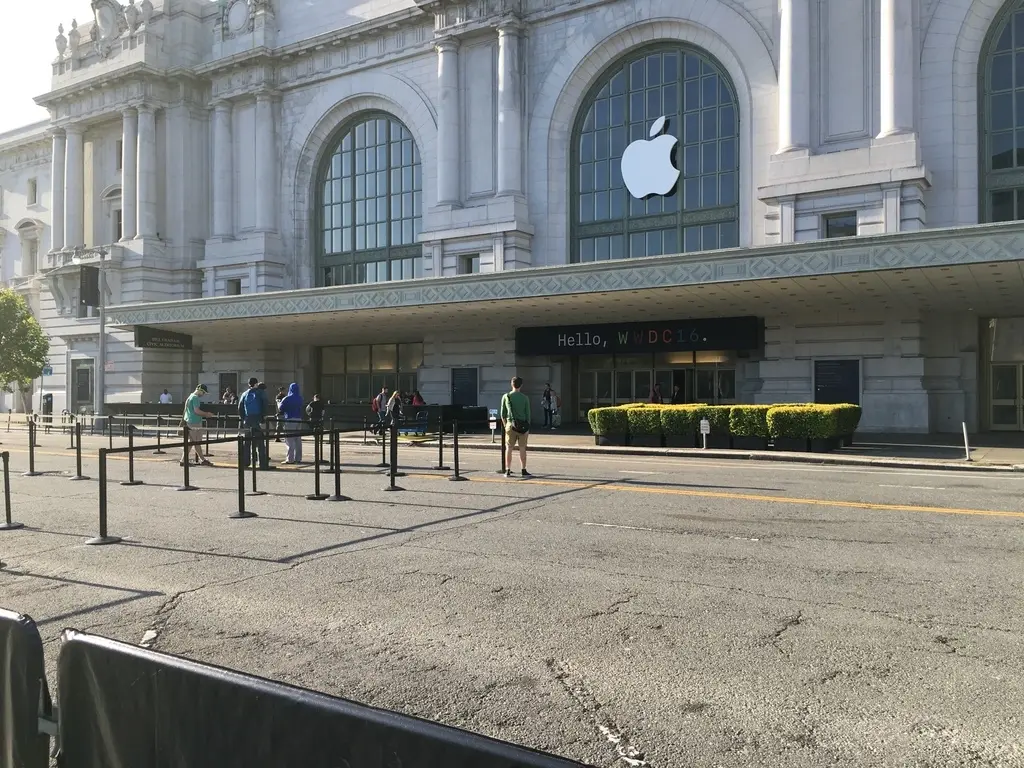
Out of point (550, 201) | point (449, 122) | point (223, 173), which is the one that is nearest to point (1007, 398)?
point (550, 201)

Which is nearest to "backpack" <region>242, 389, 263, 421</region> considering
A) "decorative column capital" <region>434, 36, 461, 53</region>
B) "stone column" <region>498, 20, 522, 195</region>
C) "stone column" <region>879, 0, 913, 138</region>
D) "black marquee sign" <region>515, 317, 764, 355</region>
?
"black marquee sign" <region>515, 317, 764, 355</region>

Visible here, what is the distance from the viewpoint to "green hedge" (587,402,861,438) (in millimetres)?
20625

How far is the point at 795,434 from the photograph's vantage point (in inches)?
821

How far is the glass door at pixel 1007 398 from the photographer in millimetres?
28125

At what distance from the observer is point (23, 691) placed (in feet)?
8.55

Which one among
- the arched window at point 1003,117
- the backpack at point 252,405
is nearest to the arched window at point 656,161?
the arched window at point 1003,117

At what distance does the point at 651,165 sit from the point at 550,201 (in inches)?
190

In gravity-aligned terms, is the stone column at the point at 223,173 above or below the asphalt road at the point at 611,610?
above

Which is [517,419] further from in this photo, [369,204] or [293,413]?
[369,204]

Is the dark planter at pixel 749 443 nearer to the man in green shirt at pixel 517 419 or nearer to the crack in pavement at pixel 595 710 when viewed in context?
the man in green shirt at pixel 517 419

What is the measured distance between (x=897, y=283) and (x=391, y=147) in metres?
28.0

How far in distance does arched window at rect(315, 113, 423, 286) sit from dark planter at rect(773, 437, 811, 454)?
968 inches

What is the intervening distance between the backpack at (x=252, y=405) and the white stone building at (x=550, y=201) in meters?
12.0

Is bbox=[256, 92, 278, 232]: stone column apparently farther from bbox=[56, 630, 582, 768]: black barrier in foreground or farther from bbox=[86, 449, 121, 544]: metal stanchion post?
bbox=[56, 630, 582, 768]: black barrier in foreground
